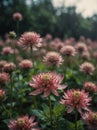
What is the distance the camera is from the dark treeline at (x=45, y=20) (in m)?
18.5

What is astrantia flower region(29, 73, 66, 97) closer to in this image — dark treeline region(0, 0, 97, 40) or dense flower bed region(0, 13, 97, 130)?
dense flower bed region(0, 13, 97, 130)

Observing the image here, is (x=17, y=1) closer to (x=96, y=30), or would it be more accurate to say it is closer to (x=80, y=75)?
(x=96, y=30)

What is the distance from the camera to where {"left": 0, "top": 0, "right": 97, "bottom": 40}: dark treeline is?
60.8 ft

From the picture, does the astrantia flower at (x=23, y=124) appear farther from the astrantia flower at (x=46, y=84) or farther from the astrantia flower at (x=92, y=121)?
the astrantia flower at (x=92, y=121)

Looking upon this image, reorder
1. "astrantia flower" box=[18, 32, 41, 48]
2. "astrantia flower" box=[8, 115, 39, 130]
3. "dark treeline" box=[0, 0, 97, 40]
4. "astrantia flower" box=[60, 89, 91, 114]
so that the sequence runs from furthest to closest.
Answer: "dark treeline" box=[0, 0, 97, 40]
"astrantia flower" box=[18, 32, 41, 48]
"astrantia flower" box=[60, 89, 91, 114]
"astrantia flower" box=[8, 115, 39, 130]

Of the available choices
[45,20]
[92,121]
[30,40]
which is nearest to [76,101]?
[92,121]

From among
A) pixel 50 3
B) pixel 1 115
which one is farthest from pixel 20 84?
pixel 50 3

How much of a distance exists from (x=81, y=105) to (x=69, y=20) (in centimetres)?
2107

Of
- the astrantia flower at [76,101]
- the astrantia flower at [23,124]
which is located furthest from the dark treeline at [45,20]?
the astrantia flower at [23,124]

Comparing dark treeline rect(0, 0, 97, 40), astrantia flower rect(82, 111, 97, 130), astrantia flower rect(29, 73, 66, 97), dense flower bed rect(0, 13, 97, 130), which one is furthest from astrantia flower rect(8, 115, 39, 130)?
dark treeline rect(0, 0, 97, 40)

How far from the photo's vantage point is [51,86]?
271 centimetres

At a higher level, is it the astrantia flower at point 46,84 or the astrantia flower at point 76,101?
the astrantia flower at point 46,84

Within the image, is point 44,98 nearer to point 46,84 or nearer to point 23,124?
point 46,84

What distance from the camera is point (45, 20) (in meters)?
21.1
